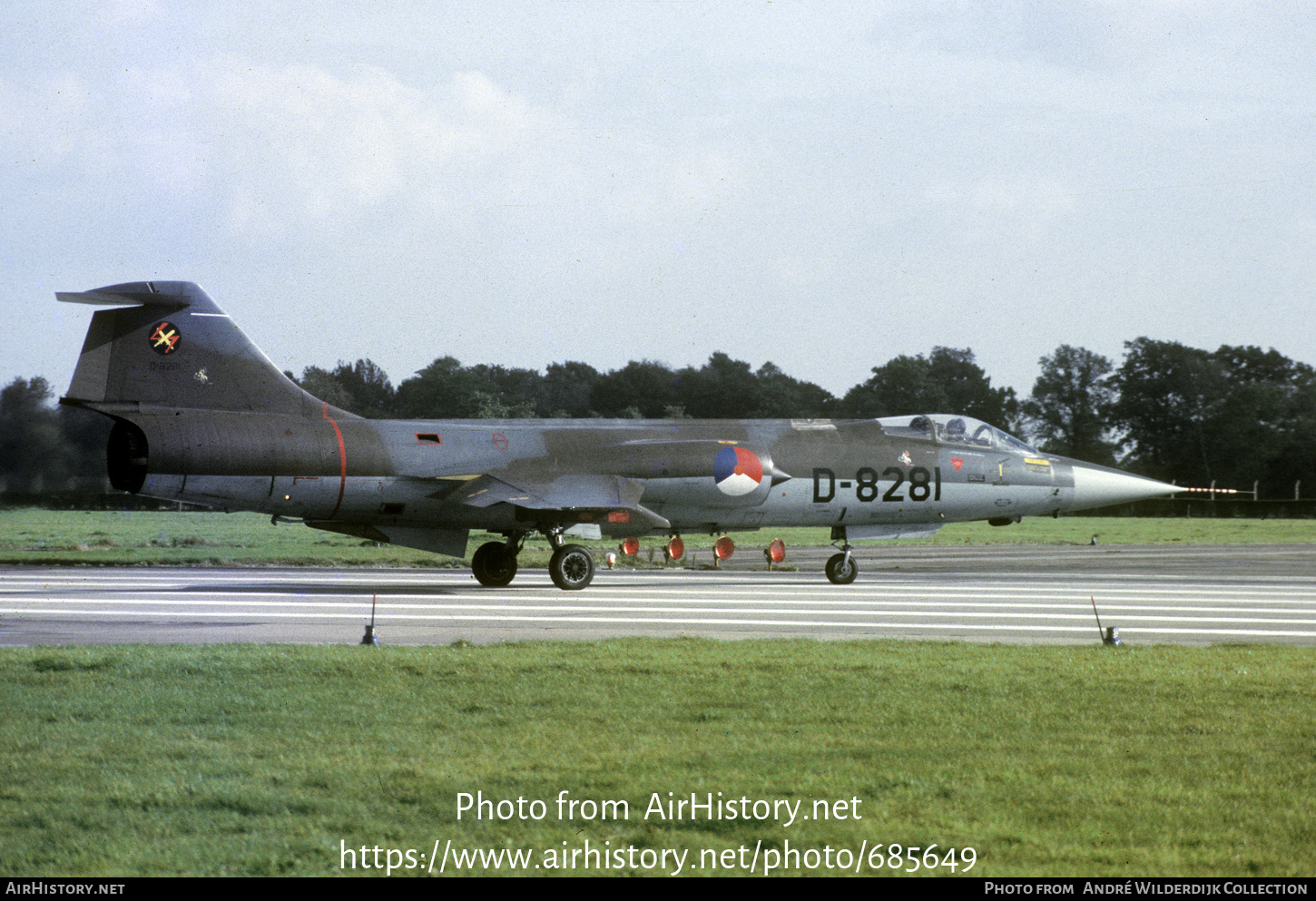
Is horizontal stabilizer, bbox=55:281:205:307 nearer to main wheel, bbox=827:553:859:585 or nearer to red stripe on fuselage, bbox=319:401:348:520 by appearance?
red stripe on fuselage, bbox=319:401:348:520

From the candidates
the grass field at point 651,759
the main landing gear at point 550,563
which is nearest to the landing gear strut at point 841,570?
the main landing gear at point 550,563

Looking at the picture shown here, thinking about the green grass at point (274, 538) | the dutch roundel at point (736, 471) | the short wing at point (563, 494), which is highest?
the dutch roundel at point (736, 471)

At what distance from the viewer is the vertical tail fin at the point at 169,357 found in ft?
53.9

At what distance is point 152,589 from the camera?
18828 millimetres

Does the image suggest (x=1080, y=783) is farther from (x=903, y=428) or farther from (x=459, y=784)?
(x=903, y=428)

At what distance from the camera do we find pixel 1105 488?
24312mm

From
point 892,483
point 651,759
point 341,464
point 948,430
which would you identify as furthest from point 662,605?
point 651,759

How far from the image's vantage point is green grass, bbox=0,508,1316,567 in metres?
28.2

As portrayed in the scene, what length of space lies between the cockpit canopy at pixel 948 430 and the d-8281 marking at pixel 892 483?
79 cm

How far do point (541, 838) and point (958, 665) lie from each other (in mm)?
5651

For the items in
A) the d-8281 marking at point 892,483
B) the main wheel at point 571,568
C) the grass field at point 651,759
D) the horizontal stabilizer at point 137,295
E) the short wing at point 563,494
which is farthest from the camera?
the d-8281 marking at point 892,483

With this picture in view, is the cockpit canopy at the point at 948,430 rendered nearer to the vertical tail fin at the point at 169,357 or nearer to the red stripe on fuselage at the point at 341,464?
the red stripe on fuselage at the point at 341,464

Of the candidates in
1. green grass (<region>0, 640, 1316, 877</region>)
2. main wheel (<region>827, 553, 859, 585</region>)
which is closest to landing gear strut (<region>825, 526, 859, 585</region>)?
main wheel (<region>827, 553, 859, 585</region>)

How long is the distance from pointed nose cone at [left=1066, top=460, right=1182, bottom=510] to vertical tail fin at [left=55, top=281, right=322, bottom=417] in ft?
51.2
